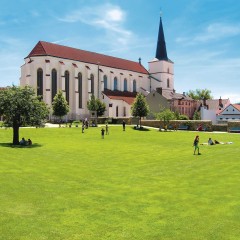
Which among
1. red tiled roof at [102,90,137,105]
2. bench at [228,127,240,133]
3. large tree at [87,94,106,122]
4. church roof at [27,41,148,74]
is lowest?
bench at [228,127,240,133]

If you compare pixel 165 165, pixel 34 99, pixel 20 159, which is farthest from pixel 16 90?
pixel 165 165

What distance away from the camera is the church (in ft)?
252

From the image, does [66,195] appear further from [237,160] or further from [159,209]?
[237,160]

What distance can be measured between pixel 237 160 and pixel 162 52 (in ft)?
299

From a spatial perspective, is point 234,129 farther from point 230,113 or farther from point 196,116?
point 196,116

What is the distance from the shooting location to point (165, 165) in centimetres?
2177

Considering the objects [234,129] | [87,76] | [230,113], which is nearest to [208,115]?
[230,113]

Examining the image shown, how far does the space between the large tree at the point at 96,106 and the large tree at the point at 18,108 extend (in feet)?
142

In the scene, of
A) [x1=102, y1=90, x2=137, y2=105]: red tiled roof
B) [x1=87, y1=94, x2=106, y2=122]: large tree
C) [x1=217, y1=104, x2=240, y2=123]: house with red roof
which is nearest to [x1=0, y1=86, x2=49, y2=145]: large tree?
[x1=87, y1=94, x2=106, y2=122]: large tree

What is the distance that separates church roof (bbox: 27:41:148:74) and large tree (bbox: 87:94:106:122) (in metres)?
12.2

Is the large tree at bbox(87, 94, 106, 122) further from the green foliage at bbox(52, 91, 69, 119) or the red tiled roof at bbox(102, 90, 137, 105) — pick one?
the green foliage at bbox(52, 91, 69, 119)

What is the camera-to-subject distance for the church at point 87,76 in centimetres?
7681

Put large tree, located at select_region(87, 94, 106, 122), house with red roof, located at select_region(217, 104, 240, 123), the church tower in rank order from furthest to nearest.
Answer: the church tower, house with red roof, located at select_region(217, 104, 240, 123), large tree, located at select_region(87, 94, 106, 122)

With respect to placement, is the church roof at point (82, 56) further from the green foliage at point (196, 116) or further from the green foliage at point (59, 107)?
the green foliage at point (196, 116)
